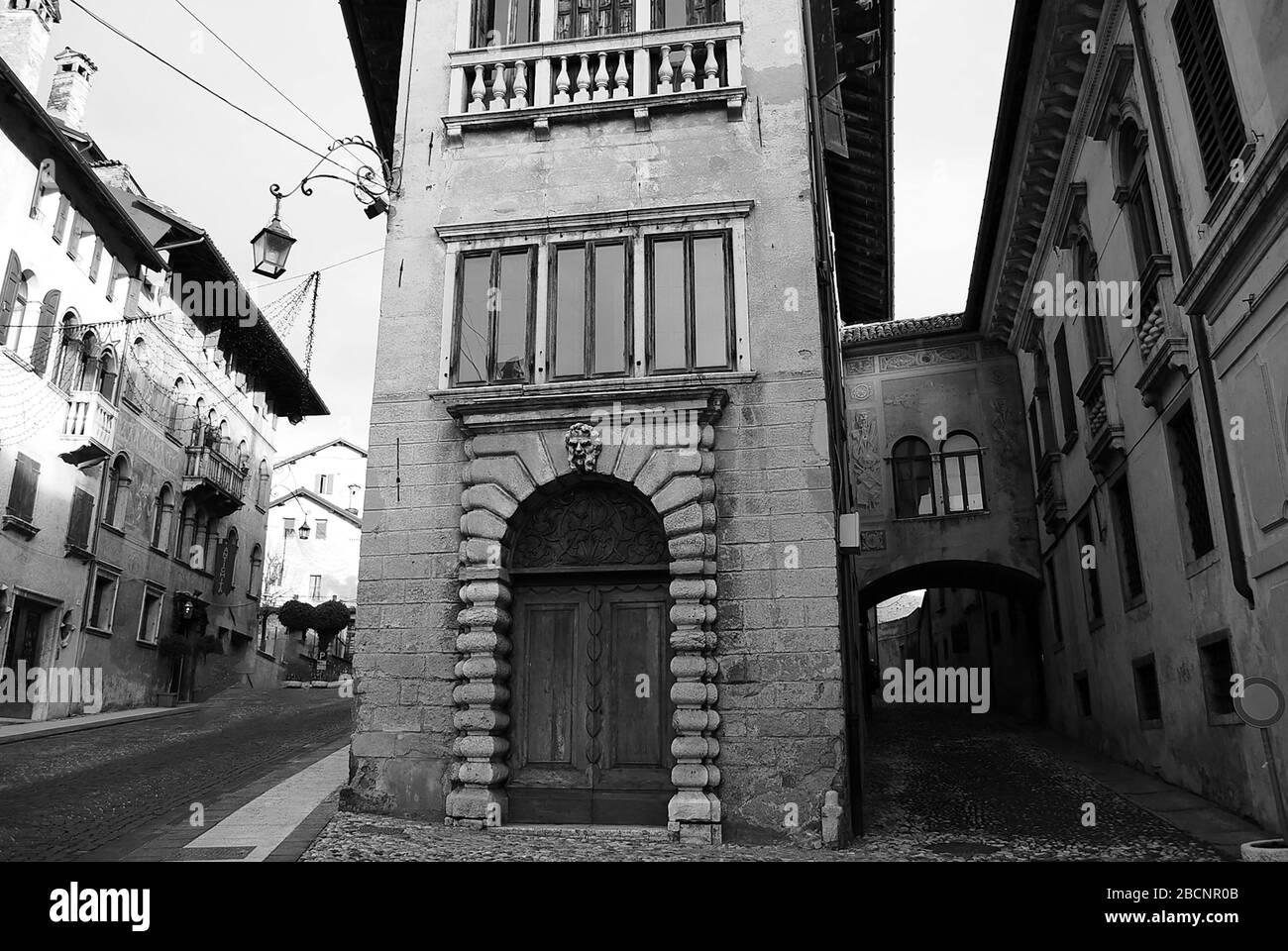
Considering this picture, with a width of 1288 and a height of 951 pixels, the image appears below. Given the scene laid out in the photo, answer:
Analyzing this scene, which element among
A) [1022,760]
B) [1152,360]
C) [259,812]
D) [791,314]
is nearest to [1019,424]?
[1022,760]

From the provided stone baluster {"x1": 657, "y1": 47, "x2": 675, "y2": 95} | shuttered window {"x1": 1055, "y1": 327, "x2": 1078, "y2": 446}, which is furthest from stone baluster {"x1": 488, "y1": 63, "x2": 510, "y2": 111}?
shuttered window {"x1": 1055, "y1": 327, "x2": 1078, "y2": 446}

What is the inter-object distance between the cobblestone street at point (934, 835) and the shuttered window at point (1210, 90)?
628 cm

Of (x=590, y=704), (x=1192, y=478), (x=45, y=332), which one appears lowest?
(x=590, y=704)

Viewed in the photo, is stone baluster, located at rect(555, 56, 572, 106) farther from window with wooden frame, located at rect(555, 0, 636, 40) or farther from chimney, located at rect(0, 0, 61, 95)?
chimney, located at rect(0, 0, 61, 95)

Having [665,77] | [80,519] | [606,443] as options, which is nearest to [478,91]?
[665,77]

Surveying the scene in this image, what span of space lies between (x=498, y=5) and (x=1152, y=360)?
8.89 metres

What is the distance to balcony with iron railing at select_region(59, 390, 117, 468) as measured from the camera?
876 inches

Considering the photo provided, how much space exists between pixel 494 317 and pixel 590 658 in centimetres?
387

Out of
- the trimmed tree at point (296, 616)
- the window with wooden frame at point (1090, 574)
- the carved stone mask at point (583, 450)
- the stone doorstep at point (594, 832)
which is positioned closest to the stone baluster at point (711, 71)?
the carved stone mask at point (583, 450)

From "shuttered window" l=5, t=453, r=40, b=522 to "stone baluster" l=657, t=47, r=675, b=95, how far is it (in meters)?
16.0

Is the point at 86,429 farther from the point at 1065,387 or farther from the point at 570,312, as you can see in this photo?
the point at 1065,387

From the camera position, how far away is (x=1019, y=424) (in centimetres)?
2119

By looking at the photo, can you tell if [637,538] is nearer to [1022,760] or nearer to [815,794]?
[815,794]

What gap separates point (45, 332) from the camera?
2105cm
